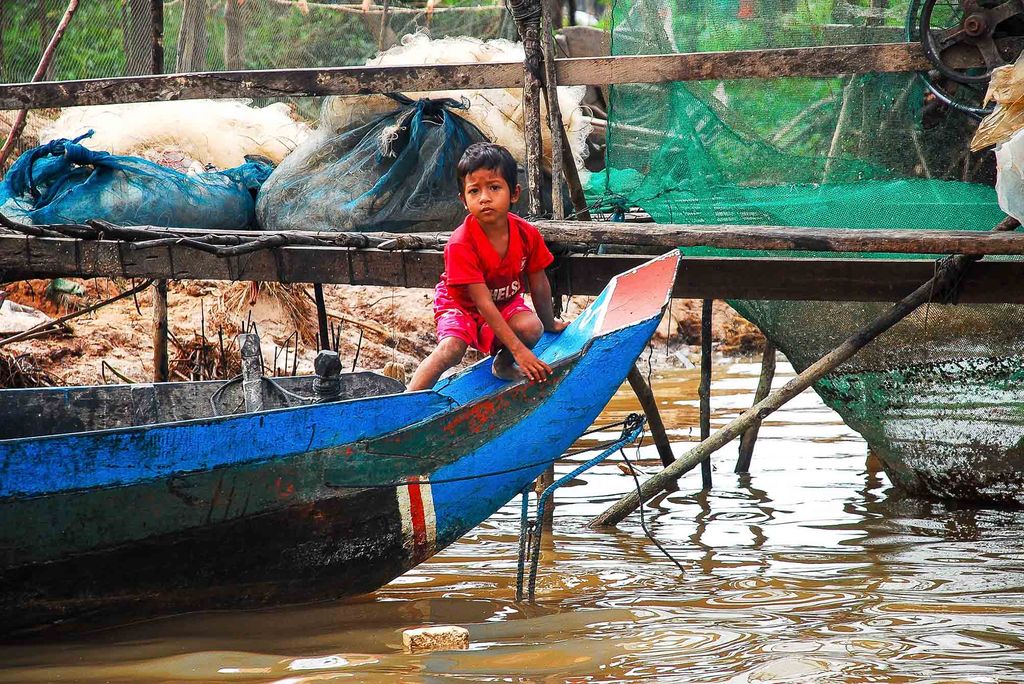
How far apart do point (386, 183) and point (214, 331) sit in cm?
279

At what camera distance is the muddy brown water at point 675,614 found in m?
3.04

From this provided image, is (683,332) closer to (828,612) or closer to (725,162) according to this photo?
(725,162)

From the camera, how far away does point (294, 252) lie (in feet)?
13.7

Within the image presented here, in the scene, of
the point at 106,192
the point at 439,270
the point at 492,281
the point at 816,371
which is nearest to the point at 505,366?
the point at 492,281

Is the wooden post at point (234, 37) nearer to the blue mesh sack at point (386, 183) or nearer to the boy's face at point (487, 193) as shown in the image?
the blue mesh sack at point (386, 183)

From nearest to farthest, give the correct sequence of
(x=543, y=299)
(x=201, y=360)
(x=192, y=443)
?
(x=192, y=443), (x=543, y=299), (x=201, y=360)

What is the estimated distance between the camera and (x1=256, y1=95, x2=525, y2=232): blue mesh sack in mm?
5281

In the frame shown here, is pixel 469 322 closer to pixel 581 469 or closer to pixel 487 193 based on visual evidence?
pixel 487 193

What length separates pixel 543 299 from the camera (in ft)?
12.2

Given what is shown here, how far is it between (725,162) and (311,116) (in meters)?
3.97

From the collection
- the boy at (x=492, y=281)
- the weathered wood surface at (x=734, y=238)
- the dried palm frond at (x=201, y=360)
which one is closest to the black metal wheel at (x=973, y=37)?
the weathered wood surface at (x=734, y=238)

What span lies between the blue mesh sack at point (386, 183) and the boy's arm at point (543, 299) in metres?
1.67

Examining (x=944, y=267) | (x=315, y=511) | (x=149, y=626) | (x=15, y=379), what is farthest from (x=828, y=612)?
(x=15, y=379)

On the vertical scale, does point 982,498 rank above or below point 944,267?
below
